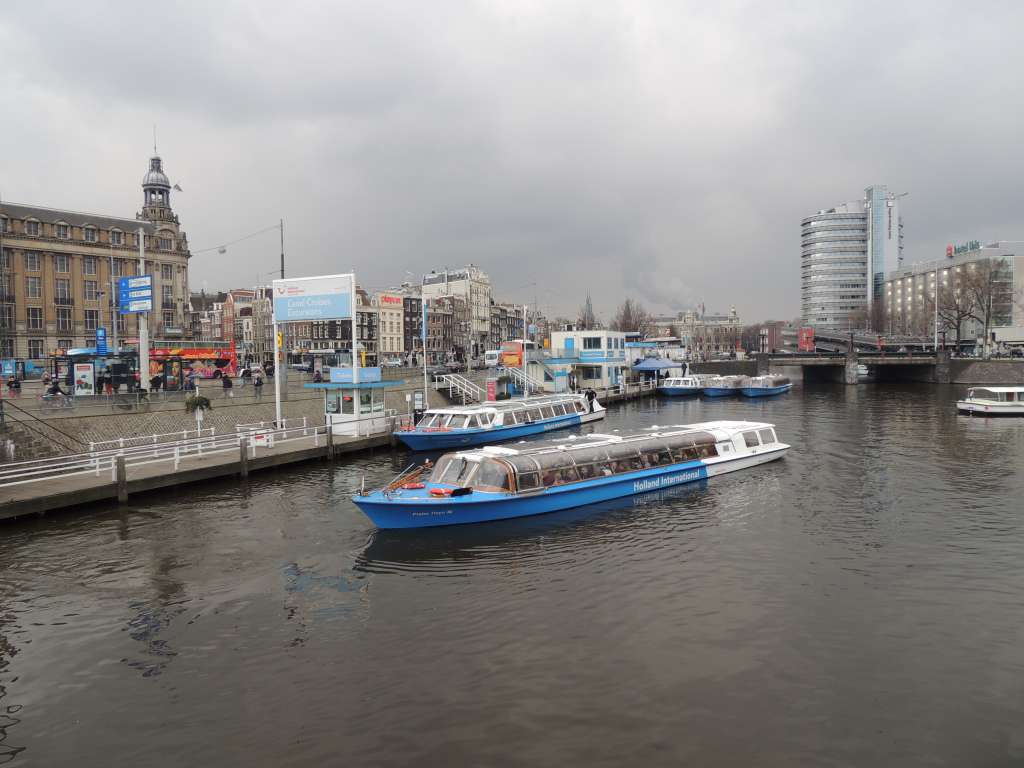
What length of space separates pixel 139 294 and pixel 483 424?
22728 millimetres

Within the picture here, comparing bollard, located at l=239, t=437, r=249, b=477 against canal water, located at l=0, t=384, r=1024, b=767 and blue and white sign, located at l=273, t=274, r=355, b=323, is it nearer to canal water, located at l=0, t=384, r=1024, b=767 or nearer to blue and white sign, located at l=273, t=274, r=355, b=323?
canal water, located at l=0, t=384, r=1024, b=767

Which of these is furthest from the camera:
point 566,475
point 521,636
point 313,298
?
point 313,298

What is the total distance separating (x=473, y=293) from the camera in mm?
171625

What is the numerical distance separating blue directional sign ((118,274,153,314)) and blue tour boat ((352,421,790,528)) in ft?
73.6

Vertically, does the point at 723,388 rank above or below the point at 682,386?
below

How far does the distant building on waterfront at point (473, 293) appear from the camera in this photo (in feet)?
551

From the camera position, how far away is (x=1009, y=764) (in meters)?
10.8

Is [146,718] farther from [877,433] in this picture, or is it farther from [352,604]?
[877,433]

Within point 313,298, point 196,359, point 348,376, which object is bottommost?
point 348,376

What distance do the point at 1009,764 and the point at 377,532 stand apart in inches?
726

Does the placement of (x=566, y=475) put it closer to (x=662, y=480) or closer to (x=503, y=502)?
(x=503, y=502)

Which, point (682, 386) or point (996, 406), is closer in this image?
point (996, 406)

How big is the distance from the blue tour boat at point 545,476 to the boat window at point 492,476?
4 centimetres

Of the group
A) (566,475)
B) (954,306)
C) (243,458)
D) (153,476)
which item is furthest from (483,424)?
(954,306)
